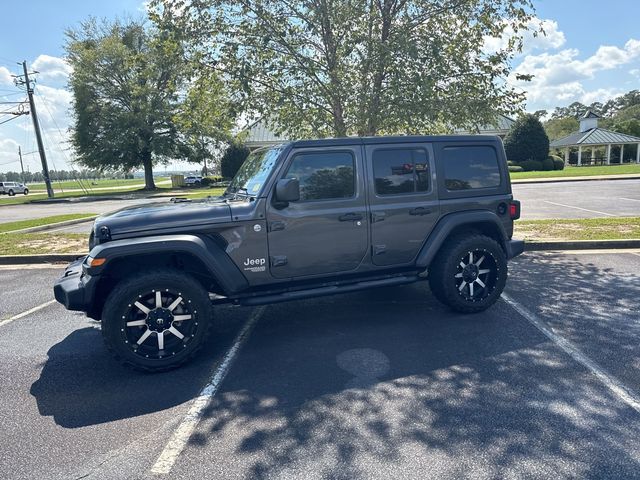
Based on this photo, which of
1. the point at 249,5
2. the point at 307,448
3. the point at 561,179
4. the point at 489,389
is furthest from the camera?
the point at 561,179

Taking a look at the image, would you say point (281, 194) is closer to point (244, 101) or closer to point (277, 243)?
point (277, 243)

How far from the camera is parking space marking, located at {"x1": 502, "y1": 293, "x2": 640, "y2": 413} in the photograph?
122 inches

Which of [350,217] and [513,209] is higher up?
[350,217]

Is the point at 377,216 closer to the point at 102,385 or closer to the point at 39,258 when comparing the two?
the point at 102,385

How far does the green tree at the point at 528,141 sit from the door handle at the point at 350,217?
110 feet

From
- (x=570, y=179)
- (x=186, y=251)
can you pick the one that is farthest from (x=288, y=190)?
(x=570, y=179)

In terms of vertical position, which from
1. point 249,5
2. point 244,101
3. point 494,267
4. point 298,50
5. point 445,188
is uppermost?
point 249,5

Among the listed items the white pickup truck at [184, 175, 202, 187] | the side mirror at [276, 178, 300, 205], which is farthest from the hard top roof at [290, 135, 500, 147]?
the white pickup truck at [184, 175, 202, 187]

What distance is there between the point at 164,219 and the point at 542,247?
22.2 feet

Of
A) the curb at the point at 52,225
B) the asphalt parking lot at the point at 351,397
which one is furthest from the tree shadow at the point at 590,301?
the curb at the point at 52,225

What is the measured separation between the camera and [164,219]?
3877mm

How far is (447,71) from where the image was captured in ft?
24.0

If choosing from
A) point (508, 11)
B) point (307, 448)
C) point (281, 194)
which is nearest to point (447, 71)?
point (508, 11)

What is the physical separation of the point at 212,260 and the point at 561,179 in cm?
2626
